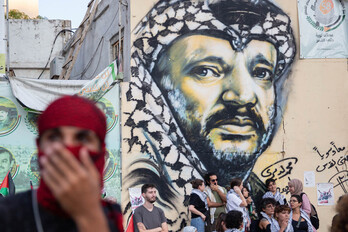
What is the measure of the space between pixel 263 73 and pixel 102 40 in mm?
4651

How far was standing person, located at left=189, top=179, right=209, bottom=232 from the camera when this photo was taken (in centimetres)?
1247

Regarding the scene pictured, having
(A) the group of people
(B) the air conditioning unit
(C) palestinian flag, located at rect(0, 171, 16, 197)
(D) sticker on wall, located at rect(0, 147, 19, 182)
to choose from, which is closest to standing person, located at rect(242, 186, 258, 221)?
(A) the group of people

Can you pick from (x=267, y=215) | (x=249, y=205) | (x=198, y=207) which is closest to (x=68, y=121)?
(x=267, y=215)

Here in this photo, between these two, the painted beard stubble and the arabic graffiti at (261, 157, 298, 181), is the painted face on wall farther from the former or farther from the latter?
the arabic graffiti at (261, 157, 298, 181)

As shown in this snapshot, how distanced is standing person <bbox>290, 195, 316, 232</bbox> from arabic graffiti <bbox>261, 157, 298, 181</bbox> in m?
4.02

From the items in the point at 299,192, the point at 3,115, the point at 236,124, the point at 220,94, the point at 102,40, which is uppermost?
the point at 102,40

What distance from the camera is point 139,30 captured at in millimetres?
15102

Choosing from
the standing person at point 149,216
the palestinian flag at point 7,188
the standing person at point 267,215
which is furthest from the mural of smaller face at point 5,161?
the standing person at point 267,215

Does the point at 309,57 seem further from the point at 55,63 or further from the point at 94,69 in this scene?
the point at 55,63

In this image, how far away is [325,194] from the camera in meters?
15.3

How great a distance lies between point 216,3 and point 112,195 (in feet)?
17.4

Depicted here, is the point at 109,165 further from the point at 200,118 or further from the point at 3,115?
the point at 3,115

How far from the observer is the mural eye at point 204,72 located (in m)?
15.2

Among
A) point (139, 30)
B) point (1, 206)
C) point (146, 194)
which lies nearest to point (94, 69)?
point (139, 30)
